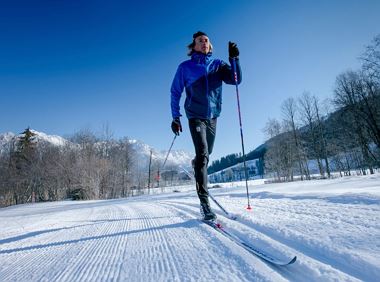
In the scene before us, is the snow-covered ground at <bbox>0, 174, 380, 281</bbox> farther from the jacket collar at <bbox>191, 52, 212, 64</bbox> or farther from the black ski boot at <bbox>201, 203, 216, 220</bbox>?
the jacket collar at <bbox>191, 52, 212, 64</bbox>

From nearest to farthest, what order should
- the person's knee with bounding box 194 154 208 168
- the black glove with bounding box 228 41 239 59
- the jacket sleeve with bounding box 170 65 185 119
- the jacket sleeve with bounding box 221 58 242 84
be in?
1. the person's knee with bounding box 194 154 208 168
2. the jacket sleeve with bounding box 170 65 185 119
3. the black glove with bounding box 228 41 239 59
4. the jacket sleeve with bounding box 221 58 242 84

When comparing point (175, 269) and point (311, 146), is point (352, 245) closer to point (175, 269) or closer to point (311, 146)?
point (175, 269)

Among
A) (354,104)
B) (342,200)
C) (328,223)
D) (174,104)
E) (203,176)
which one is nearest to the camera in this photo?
(328,223)

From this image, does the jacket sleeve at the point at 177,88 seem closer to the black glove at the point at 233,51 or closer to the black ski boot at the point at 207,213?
the black glove at the point at 233,51

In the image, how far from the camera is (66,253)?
6.10 ft

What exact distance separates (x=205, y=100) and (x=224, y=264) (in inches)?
89.6

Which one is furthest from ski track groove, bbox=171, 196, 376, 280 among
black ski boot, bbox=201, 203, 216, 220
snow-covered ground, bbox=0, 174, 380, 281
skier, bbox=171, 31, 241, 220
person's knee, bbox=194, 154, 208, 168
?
skier, bbox=171, 31, 241, 220

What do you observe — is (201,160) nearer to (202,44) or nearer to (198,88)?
(198,88)

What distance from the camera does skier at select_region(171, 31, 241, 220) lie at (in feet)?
9.75

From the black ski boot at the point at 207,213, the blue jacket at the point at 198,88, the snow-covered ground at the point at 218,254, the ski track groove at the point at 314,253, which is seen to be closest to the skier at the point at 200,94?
the blue jacket at the point at 198,88

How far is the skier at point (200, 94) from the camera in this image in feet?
9.75

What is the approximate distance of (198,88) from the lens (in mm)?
3297

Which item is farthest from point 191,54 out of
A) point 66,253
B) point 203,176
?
point 66,253

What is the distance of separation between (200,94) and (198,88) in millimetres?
95
